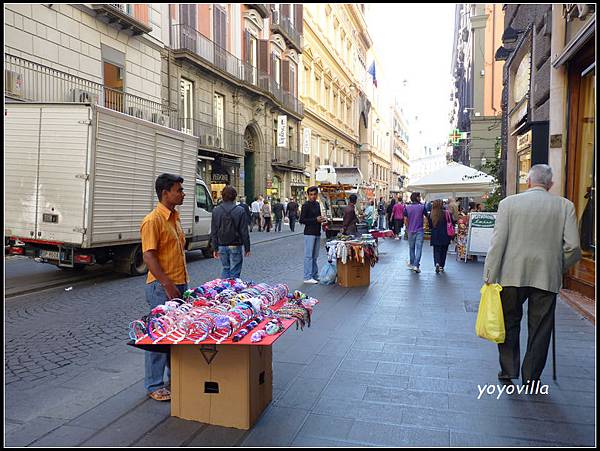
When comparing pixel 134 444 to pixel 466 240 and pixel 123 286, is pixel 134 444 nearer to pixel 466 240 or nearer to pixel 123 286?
pixel 123 286

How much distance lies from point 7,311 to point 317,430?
579cm

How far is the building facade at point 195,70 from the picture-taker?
48.5 ft

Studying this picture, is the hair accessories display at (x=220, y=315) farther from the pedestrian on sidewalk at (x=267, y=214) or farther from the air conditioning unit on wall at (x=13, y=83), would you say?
the pedestrian on sidewalk at (x=267, y=214)

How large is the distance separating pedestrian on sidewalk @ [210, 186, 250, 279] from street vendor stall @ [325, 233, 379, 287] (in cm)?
190

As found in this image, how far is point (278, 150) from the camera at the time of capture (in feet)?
104

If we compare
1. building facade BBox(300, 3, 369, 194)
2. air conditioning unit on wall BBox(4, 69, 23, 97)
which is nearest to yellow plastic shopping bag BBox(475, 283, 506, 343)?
air conditioning unit on wall BBox(4, 69, 23, 97)

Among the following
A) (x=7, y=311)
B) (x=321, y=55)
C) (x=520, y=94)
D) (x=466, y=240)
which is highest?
(x=321, y=55)

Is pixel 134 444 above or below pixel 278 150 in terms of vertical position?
below

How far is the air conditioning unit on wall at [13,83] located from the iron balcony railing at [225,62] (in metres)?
8.75

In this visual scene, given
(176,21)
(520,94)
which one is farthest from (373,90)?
(520,94)

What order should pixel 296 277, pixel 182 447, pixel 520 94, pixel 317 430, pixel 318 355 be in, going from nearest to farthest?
pixel 182 447
pixel 317 430
pixel 318 355
pixel 296 277
pixel 520 94

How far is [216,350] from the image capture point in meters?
3.35

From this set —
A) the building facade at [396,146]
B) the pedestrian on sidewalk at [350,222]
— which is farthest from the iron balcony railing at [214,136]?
the building facade at [396,146]

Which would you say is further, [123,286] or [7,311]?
[123,286]
